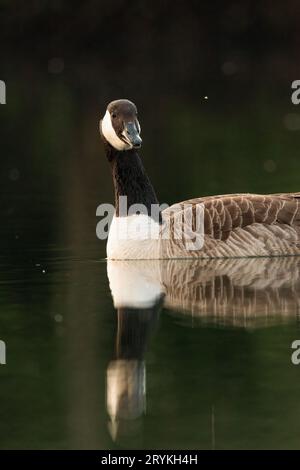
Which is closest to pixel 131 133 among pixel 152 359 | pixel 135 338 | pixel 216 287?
pixel 216 287

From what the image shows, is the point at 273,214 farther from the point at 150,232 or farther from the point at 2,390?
the point at 2,390

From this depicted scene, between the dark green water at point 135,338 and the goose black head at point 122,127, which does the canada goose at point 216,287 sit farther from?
the goose black head at point 122,127

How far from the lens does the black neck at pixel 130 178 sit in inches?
590

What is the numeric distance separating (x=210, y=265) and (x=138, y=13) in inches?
2028

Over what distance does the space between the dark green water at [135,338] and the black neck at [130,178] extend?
2.71 feet

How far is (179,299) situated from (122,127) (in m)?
2.82

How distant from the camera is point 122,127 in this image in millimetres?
14477

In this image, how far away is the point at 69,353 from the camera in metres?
10.3

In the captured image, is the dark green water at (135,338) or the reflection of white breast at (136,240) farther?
the reflection of white breast at (136,240)

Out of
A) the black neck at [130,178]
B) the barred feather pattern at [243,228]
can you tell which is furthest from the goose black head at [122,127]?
the barred feather pattern at [243,228]

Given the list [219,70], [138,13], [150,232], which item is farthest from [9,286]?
[138,13]

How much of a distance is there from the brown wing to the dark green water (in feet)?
1.63

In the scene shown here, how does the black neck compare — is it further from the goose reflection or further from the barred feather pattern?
the goose reflection

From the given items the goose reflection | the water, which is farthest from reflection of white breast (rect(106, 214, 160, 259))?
the water
